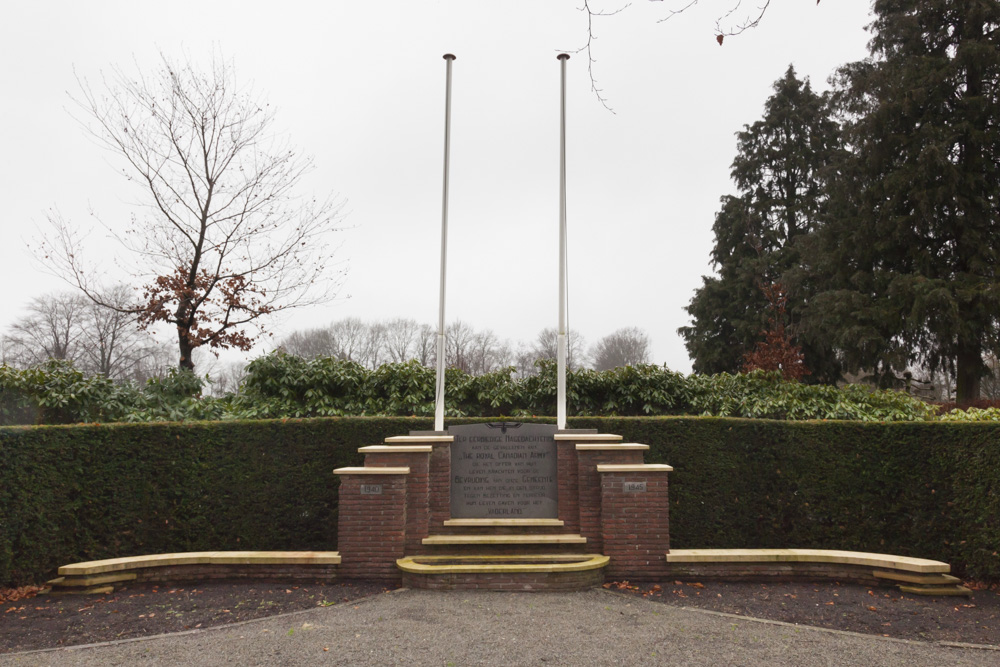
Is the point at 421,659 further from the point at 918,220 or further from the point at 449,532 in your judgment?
the point at 918,220

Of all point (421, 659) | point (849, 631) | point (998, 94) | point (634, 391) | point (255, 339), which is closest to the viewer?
point (421, 659)

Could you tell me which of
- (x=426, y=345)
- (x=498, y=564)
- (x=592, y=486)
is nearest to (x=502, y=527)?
(x=498, y=564)

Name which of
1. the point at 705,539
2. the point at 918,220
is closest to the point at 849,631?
the point at 705,539

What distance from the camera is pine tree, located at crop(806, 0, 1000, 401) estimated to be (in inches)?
707

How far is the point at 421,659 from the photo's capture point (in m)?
4.60

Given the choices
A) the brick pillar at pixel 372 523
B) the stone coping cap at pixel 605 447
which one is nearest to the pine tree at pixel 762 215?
the stone coping cap at pixel 605 447

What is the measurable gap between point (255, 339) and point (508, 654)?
531 inches

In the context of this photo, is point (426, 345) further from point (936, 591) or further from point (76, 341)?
point (936, 591)

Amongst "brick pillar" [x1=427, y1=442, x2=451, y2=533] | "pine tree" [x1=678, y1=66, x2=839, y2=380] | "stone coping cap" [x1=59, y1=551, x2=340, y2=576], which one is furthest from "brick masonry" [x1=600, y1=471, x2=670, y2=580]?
"pine tree" [x1=678, y1=66, x2=839, y2=380]

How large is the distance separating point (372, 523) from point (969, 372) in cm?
1878

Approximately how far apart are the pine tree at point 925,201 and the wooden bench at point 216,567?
17.3 meters

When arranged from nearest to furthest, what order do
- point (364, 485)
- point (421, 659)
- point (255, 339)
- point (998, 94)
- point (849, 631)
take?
point (421, 659)
point (849, 631)
point (364, 485)
point (255, 339)
point (998, 94)

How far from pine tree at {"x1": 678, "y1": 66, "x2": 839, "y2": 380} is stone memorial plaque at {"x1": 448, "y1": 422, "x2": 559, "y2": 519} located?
20.4m

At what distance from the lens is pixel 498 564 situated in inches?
269
